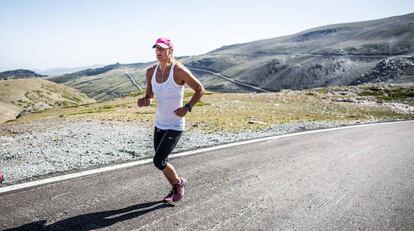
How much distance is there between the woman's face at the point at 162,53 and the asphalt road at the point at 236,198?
233cm

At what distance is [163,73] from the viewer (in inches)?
218

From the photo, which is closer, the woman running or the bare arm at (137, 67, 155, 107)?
the woman running

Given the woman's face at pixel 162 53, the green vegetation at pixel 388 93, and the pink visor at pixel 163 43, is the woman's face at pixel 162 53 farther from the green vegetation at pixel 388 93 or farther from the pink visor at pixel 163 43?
the green vegetation at pixel 388 93

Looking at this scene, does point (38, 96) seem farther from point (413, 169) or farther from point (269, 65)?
point (413, 169)

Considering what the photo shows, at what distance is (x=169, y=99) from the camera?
548 cm

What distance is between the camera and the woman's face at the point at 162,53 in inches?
208

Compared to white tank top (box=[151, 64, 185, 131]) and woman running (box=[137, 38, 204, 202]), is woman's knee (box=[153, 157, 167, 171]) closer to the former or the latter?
woman running (box=[137, 38, 204, 202])

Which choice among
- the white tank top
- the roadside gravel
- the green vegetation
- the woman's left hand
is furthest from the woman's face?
the green vegetation

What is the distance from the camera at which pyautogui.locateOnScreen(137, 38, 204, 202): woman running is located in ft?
17.6

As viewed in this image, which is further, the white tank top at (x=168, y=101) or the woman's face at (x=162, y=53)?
the white tank top at (x=168, y=101)

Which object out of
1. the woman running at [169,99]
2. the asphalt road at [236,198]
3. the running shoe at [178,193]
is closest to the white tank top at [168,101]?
the woman running at [169,99]

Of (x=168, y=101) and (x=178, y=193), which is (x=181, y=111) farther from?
(x=178, y=193)

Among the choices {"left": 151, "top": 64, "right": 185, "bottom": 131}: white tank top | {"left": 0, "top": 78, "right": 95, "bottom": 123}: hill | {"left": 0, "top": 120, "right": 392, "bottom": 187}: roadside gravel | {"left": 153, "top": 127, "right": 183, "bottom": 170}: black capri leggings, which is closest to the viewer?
{"left": 151, "top": 64, "right": 185, "bottom": 131}: white tank top

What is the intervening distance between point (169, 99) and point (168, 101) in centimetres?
4
